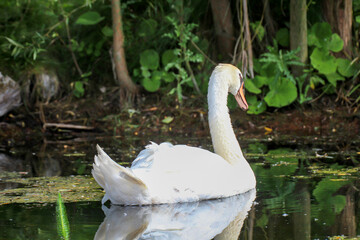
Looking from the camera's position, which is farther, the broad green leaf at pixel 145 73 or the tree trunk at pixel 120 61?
the broad green leaf at pixel 145 73

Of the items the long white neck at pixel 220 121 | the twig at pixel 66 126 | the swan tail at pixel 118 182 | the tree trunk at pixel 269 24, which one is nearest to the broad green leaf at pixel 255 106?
the tree trunk at pixel 269 24

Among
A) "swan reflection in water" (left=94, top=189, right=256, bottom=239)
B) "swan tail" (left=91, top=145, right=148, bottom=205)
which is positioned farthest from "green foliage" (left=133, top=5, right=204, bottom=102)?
"swan tail" (left=91, top=145, right=148, bottom=205)

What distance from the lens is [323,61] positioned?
10.2m

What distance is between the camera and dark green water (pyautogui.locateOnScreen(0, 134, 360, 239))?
4750 millimetres

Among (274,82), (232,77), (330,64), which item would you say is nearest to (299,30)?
(330,64)

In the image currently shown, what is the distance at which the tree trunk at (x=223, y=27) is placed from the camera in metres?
10.7

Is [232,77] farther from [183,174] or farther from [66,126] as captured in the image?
[66,126]

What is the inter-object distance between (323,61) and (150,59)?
272cm

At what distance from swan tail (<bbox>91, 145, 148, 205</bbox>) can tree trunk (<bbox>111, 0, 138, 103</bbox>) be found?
5380mm

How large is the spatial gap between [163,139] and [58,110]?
2274 mm

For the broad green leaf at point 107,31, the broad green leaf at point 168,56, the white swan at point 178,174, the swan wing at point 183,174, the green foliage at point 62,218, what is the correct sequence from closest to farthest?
the green foliage at point 62,218 → the white swan at point 178,174 → the swan wing at point 183,174 → the broad green leaf at point 168,56 → the broad green leaf at point 107,31

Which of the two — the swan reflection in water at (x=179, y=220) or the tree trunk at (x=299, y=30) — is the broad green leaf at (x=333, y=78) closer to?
the tree trunk at (x=299, y=30)

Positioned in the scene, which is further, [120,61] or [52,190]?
[120,61]

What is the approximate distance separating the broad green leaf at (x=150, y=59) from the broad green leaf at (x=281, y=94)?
197cm
